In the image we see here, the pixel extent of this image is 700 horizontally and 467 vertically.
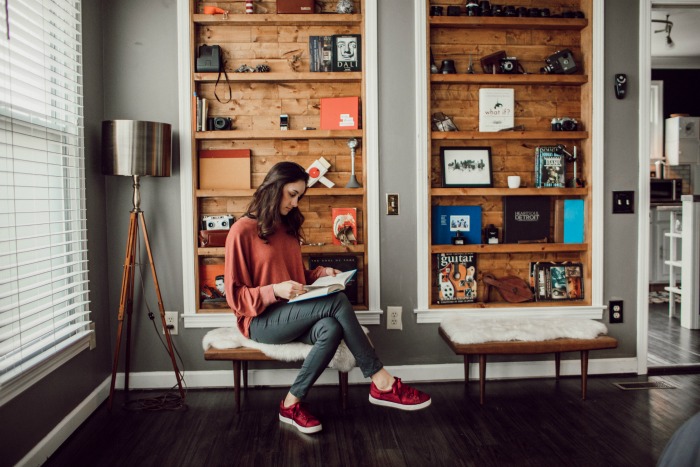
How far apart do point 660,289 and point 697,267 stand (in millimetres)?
1755

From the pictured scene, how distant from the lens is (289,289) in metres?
2.43

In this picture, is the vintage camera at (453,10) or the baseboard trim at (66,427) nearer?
the baseboard trim at (66,427)

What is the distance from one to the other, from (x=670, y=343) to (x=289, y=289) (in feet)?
10.3

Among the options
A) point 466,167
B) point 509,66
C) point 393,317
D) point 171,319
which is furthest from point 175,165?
point 509,66

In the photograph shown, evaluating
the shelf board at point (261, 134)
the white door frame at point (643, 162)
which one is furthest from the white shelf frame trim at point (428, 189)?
the shelf board at point (261, 134)

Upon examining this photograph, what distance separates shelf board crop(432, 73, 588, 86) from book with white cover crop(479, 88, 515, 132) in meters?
0.08

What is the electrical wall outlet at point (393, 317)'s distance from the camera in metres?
3.20

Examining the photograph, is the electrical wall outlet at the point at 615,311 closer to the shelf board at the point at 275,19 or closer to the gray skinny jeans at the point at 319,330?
the gray skinny jeans at the point at 319,330

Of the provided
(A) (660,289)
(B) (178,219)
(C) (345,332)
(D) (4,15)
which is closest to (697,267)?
(A) (660,289)

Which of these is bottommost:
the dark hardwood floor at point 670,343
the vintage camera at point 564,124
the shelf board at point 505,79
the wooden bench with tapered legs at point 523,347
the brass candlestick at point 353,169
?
the dark hardwood floor at point 670,343

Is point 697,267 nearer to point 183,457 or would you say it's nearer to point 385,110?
point 385,110

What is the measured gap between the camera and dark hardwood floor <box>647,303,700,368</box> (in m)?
3.53

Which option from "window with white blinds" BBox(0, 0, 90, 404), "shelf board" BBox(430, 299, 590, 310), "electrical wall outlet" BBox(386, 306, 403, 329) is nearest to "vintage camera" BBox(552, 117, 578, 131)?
"shelf board" BBox(430, 299, 590, 310)

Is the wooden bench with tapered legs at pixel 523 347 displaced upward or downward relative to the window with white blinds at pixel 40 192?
downward
